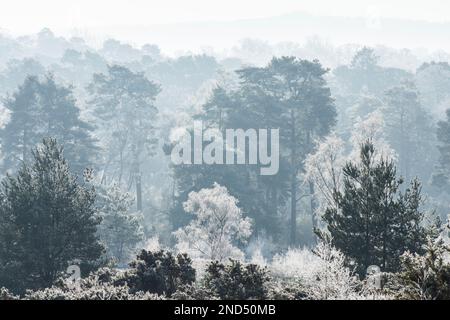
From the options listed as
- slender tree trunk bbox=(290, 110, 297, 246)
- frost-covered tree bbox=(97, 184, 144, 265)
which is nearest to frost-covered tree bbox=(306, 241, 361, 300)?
frost-covered tree bbox=(97, 184, 144, 265)

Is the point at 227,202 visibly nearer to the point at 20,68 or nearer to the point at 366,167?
the point at 366,167

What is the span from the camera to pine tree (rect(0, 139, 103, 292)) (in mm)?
29516

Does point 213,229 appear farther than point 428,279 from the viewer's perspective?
Yes

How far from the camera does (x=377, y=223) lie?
26.6m

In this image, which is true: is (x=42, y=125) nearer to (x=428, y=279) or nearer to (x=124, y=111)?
(x=124, y=111)

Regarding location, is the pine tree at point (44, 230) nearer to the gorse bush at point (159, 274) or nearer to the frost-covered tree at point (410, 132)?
the gorse bush at point (159, 274)

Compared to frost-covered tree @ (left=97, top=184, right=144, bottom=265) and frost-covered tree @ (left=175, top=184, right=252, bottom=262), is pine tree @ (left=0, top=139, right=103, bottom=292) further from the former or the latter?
frost-covered tree @ (left=175, top=184, right=252, bottom=262)

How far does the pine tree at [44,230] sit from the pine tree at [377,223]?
12169 mm

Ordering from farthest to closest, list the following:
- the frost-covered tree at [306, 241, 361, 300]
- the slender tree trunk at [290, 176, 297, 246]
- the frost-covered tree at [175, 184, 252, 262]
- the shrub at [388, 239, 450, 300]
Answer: the slender tree trunk at [290, 176, 297, 246] → the frost-covered tree at [175, 184, 252, 262] → the frost-covered tree at [306, 241, 361, 300] → the shrub at [388, 239, 450, 300]

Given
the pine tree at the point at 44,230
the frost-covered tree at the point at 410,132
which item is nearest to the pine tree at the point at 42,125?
the pine tree at the point at 44,230

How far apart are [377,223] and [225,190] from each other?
28605mm

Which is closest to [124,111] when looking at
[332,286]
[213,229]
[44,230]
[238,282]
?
[213,229]

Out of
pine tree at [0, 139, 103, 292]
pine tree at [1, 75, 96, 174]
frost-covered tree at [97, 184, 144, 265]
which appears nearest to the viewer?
pine tree at [0, 139, 103, 292]

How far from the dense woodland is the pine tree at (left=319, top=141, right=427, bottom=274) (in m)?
0.07
